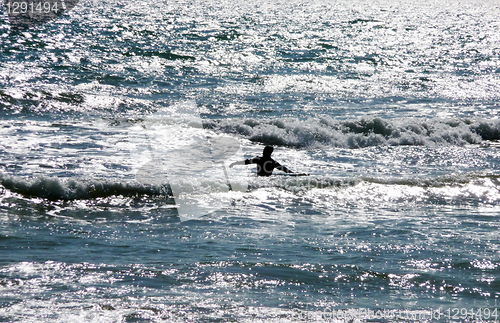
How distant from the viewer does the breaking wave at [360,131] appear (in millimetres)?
13969

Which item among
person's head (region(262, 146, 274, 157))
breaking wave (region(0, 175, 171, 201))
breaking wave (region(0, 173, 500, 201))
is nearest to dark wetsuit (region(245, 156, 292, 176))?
person's head (region(262, 146, 274, 157))

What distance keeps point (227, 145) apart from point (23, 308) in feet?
29.2

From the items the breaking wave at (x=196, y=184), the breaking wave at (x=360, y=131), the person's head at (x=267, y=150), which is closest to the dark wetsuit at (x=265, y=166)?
the person's head at (x=267, y=150)

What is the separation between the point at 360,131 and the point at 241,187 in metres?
6.15

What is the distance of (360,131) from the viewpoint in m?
14.8

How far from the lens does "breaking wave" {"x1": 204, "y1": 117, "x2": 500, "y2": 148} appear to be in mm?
13969


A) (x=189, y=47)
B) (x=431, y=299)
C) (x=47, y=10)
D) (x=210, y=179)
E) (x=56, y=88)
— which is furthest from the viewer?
(x=47, y=10)

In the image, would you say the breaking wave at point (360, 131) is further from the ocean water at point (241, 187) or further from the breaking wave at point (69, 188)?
the breaking wave at point (69, 188)

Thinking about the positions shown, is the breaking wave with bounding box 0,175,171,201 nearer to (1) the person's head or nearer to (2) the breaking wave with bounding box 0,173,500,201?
(2) the breaking wave with bounding box 0,173,500,201

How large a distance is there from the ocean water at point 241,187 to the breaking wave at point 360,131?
0.06m

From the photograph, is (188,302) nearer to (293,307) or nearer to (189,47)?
(293,307)

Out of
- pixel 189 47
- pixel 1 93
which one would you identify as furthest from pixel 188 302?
pixel 189 47

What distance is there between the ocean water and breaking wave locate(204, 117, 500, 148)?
0.06 metres

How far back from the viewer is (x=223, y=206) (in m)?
8.70
